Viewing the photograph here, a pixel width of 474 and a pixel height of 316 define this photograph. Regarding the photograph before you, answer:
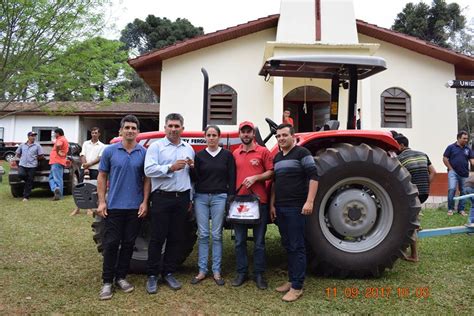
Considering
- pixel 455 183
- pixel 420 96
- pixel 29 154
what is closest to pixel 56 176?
pixel 29 154

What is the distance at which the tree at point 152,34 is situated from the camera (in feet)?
114

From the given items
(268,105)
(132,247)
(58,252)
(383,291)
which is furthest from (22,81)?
(383,291)

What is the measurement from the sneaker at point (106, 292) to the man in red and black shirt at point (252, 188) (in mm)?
1165

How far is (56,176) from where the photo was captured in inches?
357

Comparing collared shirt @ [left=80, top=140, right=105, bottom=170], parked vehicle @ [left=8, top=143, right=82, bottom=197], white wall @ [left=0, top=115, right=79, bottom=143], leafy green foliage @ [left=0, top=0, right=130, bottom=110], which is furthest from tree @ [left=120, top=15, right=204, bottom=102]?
collared shirt @ [left=80, top=140, right=105, bottom=170]

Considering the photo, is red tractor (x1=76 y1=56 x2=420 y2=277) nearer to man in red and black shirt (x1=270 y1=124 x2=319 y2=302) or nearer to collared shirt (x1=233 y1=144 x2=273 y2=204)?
man in red and black shirt (x1=270 y1=124 x2=319 y2=302)

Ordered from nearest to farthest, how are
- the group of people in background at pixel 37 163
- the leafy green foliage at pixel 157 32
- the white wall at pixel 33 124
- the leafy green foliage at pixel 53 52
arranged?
the group of people in background at pixel 37 163 < the leafy green foliage at pixel 53 52 < the white wall at pixel 33 124 < the leafy green foliage at pixel 157 32

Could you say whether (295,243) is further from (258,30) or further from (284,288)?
(258,30)

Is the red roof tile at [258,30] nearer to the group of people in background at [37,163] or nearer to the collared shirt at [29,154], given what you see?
the group of people in background at [37,163]

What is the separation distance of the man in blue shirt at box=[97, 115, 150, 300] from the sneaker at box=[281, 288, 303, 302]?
4.81 ft

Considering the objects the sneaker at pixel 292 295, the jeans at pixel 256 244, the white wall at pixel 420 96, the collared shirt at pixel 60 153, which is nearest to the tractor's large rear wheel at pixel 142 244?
the jeans at pixel 256 244

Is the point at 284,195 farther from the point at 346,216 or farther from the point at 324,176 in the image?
the point at 346,216

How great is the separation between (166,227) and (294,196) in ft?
4.21

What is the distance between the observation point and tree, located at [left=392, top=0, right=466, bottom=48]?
3128 centimetres
